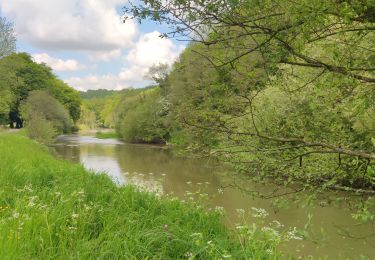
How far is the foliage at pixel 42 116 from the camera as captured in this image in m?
37.2

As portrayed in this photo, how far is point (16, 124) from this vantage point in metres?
59.6

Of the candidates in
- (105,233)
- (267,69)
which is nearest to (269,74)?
(267,69)

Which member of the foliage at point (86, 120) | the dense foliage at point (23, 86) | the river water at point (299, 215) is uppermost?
the dense foliage at point (23, 86)

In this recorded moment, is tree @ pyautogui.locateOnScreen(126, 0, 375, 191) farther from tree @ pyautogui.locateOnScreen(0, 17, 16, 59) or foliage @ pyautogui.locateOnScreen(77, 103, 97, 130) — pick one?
foliage @ pyautogui.locateOnScreen(77, 103, 97, 130)

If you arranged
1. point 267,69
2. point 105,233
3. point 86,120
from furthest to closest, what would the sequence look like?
point 86,120 → point 105,233 → point 267,69

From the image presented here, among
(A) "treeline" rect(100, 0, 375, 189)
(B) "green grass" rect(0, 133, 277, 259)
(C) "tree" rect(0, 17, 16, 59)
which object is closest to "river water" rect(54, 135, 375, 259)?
(A) "treeline" rect(100, 0, 375, 189)

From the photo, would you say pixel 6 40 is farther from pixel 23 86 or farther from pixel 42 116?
pixel 23 86

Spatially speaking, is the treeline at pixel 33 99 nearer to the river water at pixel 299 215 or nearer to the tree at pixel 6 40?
the tree at pixel 6 40

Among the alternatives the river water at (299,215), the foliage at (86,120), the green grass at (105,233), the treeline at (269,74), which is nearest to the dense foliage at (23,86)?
the river water at (299,215)

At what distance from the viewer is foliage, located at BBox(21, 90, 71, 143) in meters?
37.2

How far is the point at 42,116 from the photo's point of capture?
43.9 m

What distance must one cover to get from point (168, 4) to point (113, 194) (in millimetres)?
3777

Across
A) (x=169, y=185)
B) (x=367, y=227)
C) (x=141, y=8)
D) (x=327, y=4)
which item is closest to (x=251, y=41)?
(x=327, y=4)

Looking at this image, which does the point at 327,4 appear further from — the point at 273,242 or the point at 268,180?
the point at 273,242
